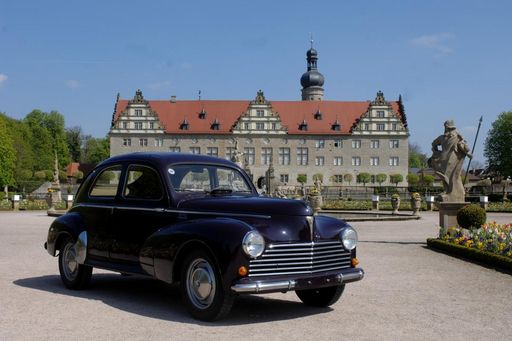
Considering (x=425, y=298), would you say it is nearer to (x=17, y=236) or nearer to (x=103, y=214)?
(x=103, y=214)

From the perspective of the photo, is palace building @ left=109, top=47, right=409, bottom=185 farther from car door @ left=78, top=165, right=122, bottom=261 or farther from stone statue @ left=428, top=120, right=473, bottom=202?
car door @ left=78, top=165, right=122, bottom=261

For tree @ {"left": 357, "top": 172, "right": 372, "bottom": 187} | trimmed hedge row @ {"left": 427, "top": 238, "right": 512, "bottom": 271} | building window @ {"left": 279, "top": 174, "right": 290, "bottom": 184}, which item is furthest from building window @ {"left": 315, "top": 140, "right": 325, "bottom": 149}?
trimmed hedge row @ {"left": 427, "top": 238, "right": 512, "bottom": 271}

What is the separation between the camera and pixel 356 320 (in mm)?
5746

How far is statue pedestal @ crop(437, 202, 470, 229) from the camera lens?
1438cm

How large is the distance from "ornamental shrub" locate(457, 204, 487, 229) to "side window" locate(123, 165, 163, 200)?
8.45 metres

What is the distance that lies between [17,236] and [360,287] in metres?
10.7

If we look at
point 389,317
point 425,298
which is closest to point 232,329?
point 389,317

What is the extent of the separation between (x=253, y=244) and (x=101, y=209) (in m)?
2.57

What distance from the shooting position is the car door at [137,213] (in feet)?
21.0

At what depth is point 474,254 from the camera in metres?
10.9

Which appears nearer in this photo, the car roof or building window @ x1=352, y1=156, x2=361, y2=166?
the car roof

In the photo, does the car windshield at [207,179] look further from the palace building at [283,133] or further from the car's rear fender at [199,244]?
the palace building at [283,133]

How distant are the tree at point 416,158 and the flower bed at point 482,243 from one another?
115562 millimetres

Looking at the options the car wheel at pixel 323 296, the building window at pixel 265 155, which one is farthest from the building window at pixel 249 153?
the car wheel at pixel 323 296
